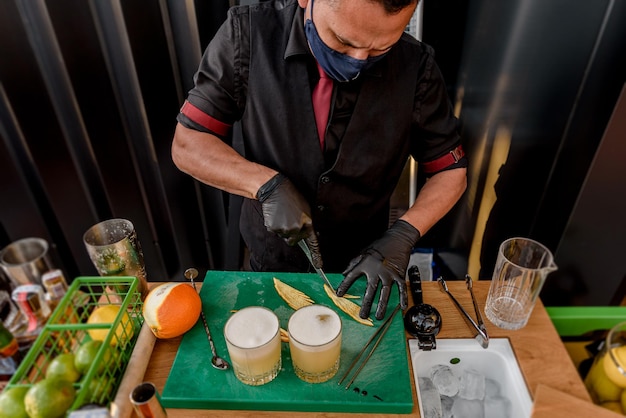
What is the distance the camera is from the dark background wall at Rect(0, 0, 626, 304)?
81.1 inches

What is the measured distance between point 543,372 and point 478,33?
5.82 ft

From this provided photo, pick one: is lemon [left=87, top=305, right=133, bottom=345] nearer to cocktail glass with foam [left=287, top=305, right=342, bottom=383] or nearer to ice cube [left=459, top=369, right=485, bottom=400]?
cocktail glass with foam [left=287, top=305, right=342, bottom=383]

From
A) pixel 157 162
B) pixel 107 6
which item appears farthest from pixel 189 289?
pixel 107 6

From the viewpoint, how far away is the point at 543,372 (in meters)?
1.24

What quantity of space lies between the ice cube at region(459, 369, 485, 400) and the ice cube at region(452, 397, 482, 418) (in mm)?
14

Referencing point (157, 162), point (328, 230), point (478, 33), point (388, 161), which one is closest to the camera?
point (388, 161)

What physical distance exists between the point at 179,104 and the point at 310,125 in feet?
3.59

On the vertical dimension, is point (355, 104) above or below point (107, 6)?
below

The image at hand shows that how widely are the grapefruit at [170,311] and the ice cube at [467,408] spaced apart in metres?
0.88

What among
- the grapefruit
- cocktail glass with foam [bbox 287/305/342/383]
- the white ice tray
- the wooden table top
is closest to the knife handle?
the wooden table top

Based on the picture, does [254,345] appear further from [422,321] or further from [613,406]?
[613,406]

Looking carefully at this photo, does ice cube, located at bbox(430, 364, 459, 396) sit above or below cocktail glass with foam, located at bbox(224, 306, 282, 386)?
below

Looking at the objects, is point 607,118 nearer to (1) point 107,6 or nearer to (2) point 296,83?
(2) point 296,83

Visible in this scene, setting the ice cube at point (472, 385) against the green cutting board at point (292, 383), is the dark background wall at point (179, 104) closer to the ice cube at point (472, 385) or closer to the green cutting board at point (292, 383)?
the green cutting board at point (292, 383)
